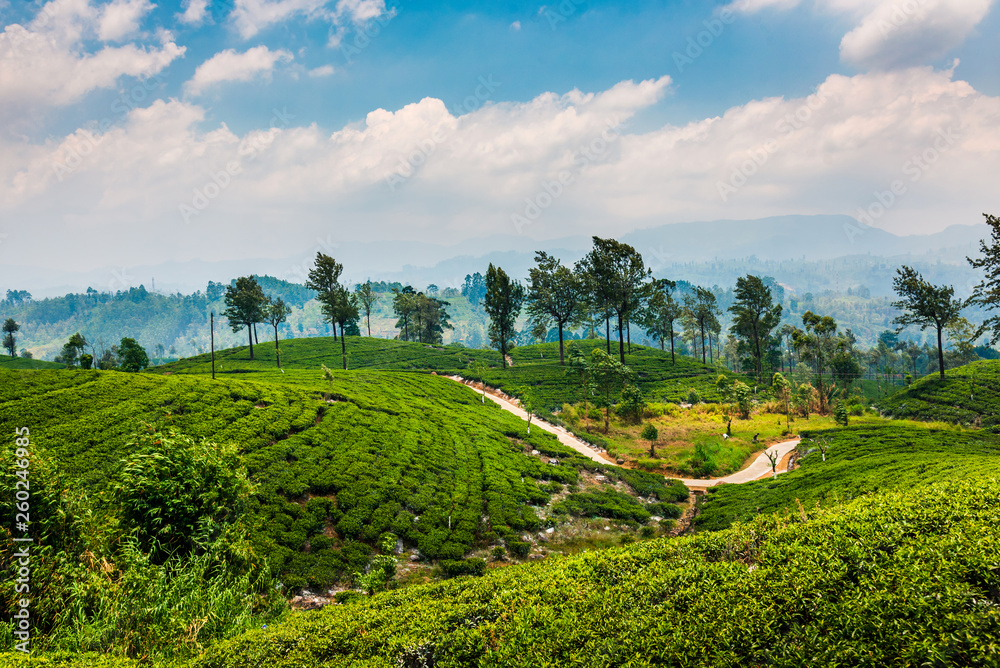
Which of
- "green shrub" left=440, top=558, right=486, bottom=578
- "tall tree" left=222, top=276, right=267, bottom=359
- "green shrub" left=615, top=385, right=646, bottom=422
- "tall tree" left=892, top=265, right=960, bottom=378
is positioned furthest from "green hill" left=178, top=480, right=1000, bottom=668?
"tall tree" left=222, top=276, right=267, bottom=359

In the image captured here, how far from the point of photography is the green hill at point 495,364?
57906 millimetres

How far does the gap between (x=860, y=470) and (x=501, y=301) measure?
47.6m

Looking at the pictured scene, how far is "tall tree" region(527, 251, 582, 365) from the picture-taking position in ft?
223

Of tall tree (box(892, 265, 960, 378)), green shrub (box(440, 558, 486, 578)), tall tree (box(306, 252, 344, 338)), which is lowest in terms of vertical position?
green shrub (box(440, 558, 486, 578))

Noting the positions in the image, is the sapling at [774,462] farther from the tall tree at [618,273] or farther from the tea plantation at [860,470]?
the tall tree at [618,273]

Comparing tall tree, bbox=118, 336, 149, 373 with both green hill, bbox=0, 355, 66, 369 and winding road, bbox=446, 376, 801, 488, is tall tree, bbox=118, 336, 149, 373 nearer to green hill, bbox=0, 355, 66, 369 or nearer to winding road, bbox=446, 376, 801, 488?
green hill, bbox=0, 355, 66, 369

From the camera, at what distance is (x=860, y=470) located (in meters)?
19.9

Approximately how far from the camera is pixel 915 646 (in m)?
5.04

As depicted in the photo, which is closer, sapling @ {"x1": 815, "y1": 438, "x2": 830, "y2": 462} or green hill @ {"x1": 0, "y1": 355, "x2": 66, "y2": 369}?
sapling @ {"x1": 815, "y1": 438, "x2": 830, "y2": 462}

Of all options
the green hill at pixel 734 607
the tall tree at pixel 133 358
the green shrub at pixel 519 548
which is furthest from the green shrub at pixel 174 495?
the tall tree at pixel 133 358

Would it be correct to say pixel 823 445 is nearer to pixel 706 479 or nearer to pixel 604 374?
pixel 706 479

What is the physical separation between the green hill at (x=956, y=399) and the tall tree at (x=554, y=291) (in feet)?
132

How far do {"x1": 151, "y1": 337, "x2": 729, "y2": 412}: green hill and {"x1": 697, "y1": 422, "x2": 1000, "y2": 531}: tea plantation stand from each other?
1006 inches

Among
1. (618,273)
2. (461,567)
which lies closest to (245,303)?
(618,273)
